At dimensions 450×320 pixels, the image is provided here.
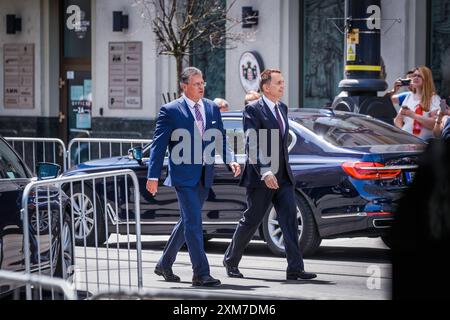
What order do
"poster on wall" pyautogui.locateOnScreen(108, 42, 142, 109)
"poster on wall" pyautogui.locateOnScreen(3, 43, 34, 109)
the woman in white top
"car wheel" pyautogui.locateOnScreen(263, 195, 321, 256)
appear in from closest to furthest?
"car wheel" pyautogui.locateOnScreen(263, 195, 321, 256)
the woman in white top
"poster on wall" pyautogui.locateOnScreen(108, 42, 142, 109)
"poster on wall" pyautogui.locateOnScreen(3, 43, 34, 109)

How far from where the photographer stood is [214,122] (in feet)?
31.2

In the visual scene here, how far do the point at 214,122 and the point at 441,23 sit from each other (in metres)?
8.68

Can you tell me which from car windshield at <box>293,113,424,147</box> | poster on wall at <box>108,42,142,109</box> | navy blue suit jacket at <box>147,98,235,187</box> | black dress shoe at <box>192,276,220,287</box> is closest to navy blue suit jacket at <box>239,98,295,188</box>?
navy blue suit jacket at <box>147,98,235,187</box>

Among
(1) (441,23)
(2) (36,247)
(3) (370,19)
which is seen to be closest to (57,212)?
(2) (36,247)

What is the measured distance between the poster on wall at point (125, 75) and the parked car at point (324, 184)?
9.21 meters

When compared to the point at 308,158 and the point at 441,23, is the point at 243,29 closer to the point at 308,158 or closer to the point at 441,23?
the point at 441,23

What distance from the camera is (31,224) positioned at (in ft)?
22.7

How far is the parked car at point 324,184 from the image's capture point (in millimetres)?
10656

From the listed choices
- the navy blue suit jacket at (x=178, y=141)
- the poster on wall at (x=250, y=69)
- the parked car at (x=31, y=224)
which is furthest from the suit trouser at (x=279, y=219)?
the poster on wall at (x=250, y=69)

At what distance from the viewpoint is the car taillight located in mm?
10633

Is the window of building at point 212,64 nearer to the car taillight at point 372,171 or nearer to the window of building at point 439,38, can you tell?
the window of building at point 439,38

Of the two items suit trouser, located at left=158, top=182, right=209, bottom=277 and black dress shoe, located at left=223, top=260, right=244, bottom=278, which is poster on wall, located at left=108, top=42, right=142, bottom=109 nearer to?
black dress shoe, located at left=223, top=260, right=244, bottom=278

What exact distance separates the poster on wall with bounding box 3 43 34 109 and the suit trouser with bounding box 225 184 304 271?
14.2 meters

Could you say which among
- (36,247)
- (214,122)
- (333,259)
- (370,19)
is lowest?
(333,259)
